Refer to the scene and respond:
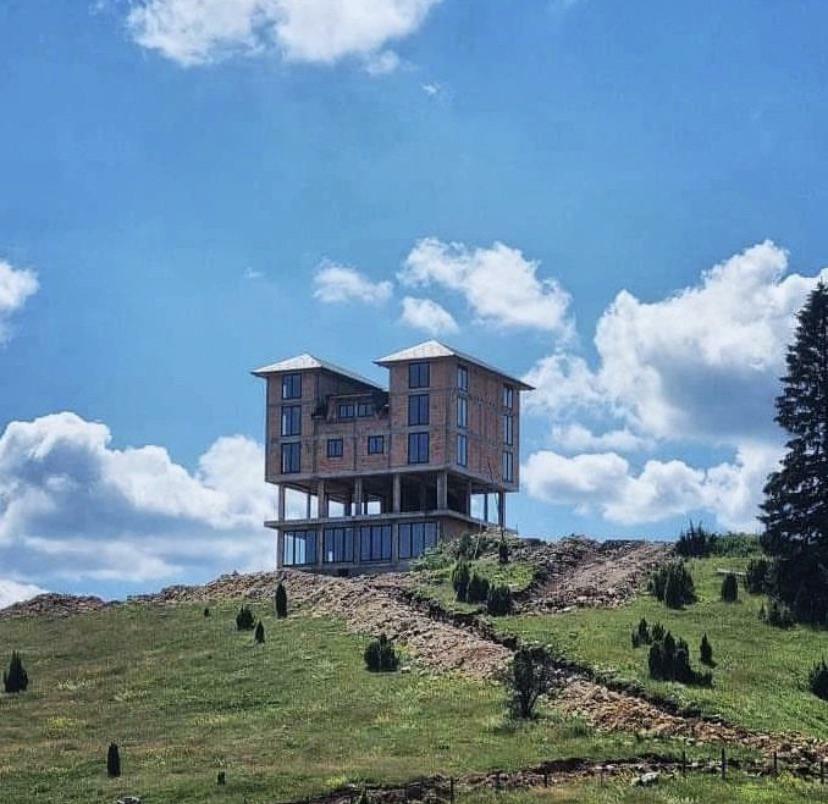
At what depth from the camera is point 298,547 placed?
346 feet

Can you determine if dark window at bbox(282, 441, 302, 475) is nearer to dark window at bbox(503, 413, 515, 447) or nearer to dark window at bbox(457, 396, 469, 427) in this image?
dark window at bbox(457, 396, 469, 427)

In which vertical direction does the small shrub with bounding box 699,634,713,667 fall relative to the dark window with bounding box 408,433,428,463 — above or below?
below

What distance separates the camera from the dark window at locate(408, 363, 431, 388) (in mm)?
101812

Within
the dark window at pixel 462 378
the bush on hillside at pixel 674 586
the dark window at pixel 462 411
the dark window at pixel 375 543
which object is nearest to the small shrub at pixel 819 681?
the bush on hillside at pixel 674 586

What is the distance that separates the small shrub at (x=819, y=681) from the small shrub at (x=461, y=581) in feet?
59.0

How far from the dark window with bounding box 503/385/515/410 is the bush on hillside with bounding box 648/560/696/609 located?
31393 millimetres

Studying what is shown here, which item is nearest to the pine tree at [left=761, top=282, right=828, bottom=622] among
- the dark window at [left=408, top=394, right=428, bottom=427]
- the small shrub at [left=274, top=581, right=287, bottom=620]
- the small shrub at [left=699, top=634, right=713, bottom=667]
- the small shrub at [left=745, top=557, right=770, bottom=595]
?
the small shrub at [left=745, top=557, right=770, bottom=595]

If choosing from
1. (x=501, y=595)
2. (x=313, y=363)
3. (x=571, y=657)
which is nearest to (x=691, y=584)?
(x=501, y=595)

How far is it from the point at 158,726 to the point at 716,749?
18467 mm

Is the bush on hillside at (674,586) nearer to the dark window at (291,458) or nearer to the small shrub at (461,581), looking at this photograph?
the small shrub at (461,581)

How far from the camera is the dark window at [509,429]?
4232 inches

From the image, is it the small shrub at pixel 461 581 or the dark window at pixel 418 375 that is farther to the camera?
the dark window at pixel 418 375

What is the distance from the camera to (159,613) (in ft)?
271

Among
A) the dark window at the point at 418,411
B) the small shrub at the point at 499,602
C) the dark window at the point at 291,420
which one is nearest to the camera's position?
the small shrub at the point at 499,602
